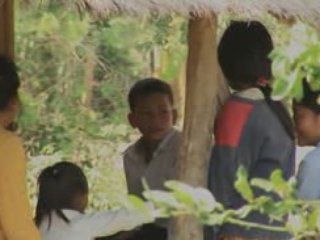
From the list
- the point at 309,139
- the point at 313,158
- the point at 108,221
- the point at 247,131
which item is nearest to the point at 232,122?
the point at 247,131

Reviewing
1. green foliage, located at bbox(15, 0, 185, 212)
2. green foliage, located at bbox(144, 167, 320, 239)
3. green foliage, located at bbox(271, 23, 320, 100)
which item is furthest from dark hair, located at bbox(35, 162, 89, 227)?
green foliage, located at bbox(15, 0, 185, 212)

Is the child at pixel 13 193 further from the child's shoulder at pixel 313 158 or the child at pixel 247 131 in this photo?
the child's shoulder at pixel 313 158

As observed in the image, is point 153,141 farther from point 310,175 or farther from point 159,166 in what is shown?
point 310,175

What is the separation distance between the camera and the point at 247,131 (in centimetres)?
366

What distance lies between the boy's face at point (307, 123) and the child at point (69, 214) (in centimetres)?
70

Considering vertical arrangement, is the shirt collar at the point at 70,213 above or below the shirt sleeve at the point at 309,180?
below

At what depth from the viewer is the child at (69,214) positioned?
12.8 feet

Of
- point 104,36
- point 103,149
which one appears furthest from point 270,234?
point 104,36

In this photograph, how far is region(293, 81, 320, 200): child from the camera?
146 inches

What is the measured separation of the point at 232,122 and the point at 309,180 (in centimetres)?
36

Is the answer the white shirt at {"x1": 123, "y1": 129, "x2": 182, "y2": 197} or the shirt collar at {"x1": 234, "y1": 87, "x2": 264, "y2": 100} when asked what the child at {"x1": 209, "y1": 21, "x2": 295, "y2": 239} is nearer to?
the shirt collar at {"x1": 234, "y1": 87, "x2": 264, "y2": 100}

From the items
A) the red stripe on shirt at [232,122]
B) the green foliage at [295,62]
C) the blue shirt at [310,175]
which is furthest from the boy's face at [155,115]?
the green foliage at [295,62]

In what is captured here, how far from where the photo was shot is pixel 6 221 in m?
3.46

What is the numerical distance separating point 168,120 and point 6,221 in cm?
124
